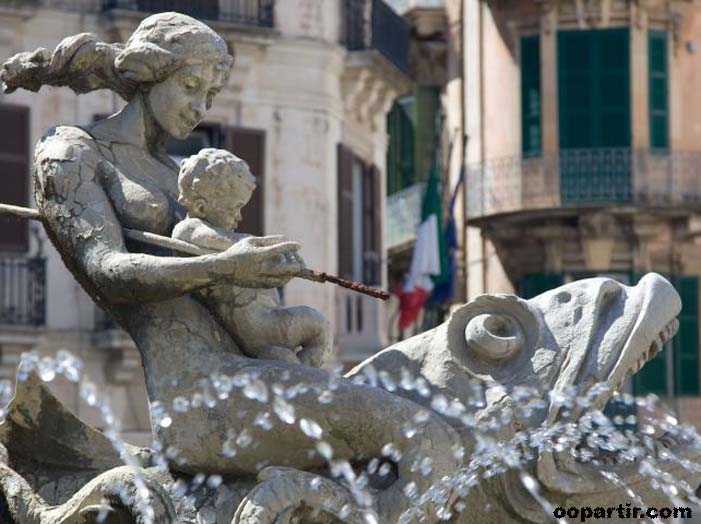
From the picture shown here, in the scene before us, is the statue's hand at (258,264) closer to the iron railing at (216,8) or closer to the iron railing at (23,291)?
the iron railing at (23,291)

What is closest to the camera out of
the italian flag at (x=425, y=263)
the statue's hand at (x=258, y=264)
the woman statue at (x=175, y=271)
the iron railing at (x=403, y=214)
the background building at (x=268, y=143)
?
the statue's hand at (x=258, y=264)

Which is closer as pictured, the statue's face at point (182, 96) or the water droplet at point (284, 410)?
the water droplet at point (284, 410)

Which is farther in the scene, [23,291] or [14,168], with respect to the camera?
[23,291]

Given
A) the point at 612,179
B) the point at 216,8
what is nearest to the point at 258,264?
the point at 216,8

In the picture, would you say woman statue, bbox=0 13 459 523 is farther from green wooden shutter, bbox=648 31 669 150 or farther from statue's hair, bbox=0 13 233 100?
green wooden shutter, bbox=648 31 669 150

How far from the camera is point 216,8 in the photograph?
3219 centimetres

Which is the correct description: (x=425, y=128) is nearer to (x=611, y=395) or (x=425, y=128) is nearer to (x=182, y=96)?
(x=182, y=96)

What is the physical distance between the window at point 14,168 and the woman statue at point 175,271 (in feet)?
67.7

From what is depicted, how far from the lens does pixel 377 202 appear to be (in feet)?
120

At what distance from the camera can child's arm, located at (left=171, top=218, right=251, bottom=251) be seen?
847 cm

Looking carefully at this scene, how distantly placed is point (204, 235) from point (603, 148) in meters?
30.3

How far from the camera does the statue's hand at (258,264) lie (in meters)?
8.18

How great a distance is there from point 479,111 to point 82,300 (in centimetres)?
1114

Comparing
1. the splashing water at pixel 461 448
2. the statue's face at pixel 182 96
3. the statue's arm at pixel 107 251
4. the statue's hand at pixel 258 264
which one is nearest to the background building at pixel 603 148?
the statue's face at pixel 182 96
